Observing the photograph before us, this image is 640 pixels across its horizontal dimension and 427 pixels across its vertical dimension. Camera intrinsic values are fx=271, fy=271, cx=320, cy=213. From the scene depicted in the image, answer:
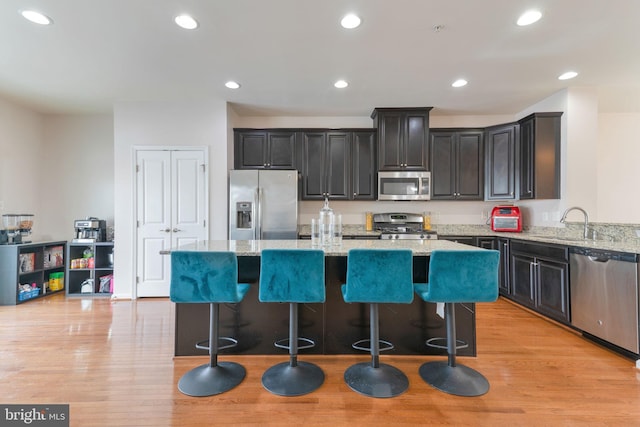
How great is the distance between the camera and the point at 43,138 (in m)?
4.30

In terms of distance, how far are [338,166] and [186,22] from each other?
2584 millimetres

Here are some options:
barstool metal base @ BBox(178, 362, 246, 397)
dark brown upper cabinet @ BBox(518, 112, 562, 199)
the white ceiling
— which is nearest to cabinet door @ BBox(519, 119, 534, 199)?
dark brown upper cabinet @ BBox(518, 112, 562, 199)

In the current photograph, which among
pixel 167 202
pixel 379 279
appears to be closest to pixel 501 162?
pixel 379 279

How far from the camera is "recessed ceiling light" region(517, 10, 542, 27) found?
2.06 m

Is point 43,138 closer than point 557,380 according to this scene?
No

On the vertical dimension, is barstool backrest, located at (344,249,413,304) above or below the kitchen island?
above

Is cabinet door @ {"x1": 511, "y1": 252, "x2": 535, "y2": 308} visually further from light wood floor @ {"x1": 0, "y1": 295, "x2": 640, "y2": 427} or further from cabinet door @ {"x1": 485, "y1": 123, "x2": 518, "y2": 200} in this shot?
cabinet door @ {"x1": 485, "y1": 123, "x2": 518, "y2": 200}

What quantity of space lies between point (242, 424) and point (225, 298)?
0.71 meters

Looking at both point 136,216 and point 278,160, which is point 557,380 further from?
point 136,216

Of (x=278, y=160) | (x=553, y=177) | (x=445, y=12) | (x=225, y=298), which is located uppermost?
(x=445, y=12)

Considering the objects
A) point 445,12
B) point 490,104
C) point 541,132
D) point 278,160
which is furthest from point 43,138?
point 541,132

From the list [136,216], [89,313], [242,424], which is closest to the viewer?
[242,424]

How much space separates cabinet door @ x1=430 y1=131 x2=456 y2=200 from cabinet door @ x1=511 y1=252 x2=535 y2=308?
4.14 feet

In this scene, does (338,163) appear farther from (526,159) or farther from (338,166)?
(526,159)
